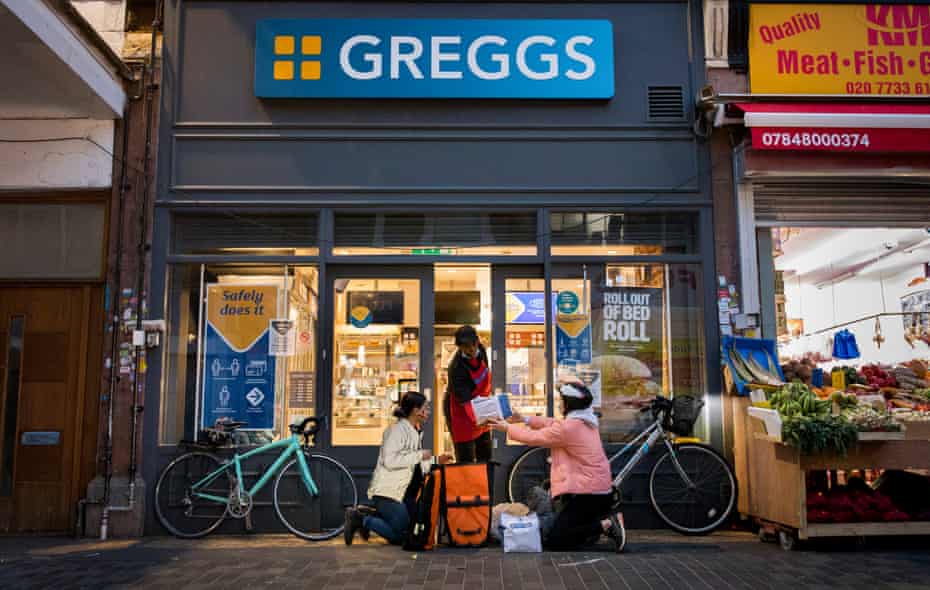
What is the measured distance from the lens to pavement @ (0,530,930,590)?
5301 millimetres

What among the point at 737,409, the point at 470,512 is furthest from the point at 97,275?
the point at 737,409

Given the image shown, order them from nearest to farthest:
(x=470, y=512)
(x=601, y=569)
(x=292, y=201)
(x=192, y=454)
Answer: (x=601, y=569), (x=470, y=512), (x=192, y=454), (x=292, y=201)

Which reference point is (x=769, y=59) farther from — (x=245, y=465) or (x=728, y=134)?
(x=245, y=465)

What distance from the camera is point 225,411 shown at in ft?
24.9

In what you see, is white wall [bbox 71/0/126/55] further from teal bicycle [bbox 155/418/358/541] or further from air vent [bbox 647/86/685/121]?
air vent [bbox 647/86/685/121]

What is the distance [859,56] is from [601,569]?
6195mm

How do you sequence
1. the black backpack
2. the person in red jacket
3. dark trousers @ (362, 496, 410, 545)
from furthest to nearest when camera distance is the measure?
the person in red jacket, dark trousers @ (362, 496, 410, 545), the black backpack

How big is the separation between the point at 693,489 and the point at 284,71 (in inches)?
240

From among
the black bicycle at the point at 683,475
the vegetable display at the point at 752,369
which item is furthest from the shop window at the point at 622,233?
the black bicycle at the point at 683,475

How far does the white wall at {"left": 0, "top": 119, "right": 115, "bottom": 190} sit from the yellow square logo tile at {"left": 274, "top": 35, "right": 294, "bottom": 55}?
6.99 ft

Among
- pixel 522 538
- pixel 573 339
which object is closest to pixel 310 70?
pixel 573 339

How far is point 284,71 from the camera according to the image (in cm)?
782

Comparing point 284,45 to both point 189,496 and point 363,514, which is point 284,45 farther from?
point 363,514

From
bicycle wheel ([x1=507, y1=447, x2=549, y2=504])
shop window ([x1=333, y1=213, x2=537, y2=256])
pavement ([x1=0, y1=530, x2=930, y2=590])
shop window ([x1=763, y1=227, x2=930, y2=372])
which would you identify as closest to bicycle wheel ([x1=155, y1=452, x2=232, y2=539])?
pavement ([x1=0, y1=530, x2=930, y2=590])
